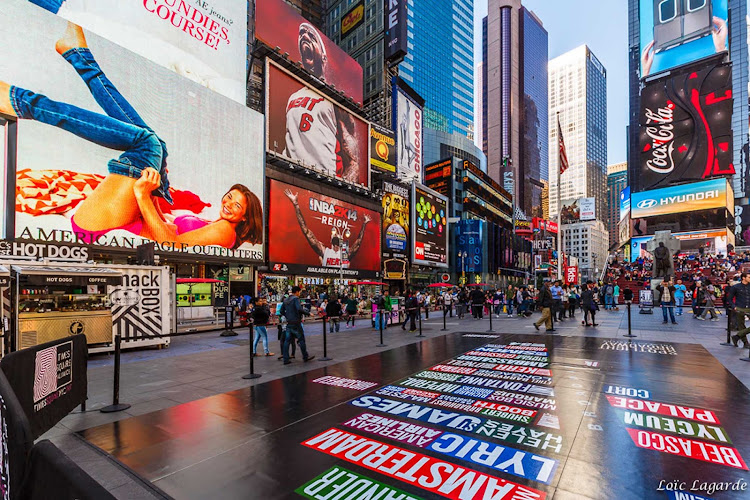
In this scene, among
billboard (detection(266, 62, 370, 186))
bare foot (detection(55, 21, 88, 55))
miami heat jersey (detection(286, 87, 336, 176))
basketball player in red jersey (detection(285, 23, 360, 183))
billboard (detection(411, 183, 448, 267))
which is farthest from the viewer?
billboard (detection(411, 183, 448, 267))

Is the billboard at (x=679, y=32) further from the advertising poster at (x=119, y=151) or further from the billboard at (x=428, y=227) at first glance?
the advertising poster at (x=119, y=151)

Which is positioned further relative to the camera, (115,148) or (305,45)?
(305,45)

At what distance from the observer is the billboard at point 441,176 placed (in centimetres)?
7806

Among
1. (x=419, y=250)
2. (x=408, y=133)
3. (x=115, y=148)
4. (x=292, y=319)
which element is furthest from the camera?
(x=408, y=133)

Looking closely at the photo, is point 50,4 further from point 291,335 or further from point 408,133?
point 408,133

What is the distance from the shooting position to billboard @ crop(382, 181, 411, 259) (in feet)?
163

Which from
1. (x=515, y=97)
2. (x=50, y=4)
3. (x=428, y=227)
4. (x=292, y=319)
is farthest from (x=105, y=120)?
(x=515, y=97)

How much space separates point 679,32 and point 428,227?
181ft

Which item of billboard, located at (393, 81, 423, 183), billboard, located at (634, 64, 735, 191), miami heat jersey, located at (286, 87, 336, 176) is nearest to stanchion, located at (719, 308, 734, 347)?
miami heat jersey, located at (286, 87, 336, 176)

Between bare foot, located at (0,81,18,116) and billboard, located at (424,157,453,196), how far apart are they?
68.6 metres

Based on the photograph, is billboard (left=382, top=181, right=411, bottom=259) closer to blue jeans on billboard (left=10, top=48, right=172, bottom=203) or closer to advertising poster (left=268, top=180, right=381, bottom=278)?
advertising poster (left=268, top=180, right=381, bottom=278)

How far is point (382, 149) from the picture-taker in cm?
5225

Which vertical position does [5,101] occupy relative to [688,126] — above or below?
below

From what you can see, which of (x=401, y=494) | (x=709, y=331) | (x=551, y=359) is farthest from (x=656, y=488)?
(x=709, y=331)
